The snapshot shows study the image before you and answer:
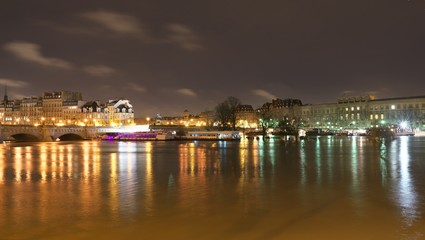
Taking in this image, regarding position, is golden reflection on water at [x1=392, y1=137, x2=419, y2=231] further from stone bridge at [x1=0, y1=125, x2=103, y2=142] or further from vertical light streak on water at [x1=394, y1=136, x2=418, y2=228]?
stone bridge at [x1=0, y1=125, x2=103, y2=142]

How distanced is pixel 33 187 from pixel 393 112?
16451 centimetres

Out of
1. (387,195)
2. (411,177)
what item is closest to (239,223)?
(387,195)

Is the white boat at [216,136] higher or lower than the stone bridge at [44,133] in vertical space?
lower

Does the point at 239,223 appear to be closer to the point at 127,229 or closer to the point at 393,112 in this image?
the point at 127,229

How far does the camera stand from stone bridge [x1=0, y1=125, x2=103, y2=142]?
10369 cm

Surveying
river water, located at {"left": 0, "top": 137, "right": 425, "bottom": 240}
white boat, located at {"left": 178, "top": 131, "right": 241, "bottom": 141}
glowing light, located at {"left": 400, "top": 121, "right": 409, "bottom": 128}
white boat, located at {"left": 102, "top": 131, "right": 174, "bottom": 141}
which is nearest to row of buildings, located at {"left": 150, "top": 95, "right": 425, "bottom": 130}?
glowing light, located at {"left": 400, "top": 121, "right": 409, "bottom": 128}

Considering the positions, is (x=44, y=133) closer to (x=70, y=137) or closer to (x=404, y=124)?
(x=70, y=137)

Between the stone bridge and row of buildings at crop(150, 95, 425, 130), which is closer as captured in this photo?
the stone bridge

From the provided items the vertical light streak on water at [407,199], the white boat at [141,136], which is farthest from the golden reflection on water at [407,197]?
the white boat at [141,136]

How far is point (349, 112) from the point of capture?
180m

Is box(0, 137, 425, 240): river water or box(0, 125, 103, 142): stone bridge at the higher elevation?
box(0, 125, 103, 142): stone bridge

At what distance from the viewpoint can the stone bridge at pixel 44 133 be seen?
10369cm

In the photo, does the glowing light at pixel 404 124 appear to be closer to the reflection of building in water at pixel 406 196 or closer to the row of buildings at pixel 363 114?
the row of buildings at pixel 363 114

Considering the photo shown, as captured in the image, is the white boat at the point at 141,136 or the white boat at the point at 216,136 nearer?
the white boat at the point at 216,136
